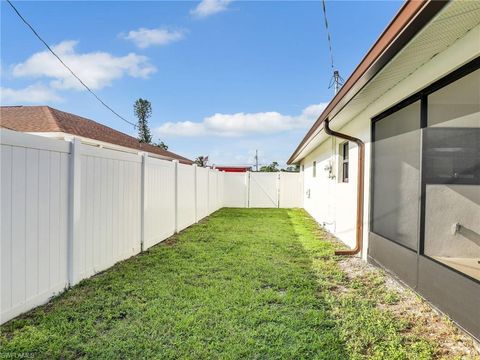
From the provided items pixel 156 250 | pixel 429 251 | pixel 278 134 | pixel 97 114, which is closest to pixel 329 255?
pixel 429 251

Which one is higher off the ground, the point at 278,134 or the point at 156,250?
the point at 278,134

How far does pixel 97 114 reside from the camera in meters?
15.5

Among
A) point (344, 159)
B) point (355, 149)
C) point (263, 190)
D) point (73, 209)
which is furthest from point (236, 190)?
point (73, 209)

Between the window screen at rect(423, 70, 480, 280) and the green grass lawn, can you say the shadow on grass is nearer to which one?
the green grass lawn

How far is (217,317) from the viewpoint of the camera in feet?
10.3

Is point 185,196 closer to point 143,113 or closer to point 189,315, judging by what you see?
point 189,315

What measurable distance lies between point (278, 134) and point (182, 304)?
2848 centimetres

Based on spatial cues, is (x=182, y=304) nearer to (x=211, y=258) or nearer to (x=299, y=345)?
(x=299, y=345)

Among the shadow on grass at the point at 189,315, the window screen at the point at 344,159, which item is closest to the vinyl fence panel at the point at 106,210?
the shadow on grass at the point at 189,315

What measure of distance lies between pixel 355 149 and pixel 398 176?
2.03 metres

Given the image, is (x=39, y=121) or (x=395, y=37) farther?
(x=39, y=121)

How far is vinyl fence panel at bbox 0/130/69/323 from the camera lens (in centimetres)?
281

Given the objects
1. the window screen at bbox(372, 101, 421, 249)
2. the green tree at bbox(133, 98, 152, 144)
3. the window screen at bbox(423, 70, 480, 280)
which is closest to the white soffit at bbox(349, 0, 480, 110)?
the window screen at bbox(423, 70, 480, 280)

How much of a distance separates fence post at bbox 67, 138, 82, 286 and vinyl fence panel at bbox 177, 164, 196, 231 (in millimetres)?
4300
